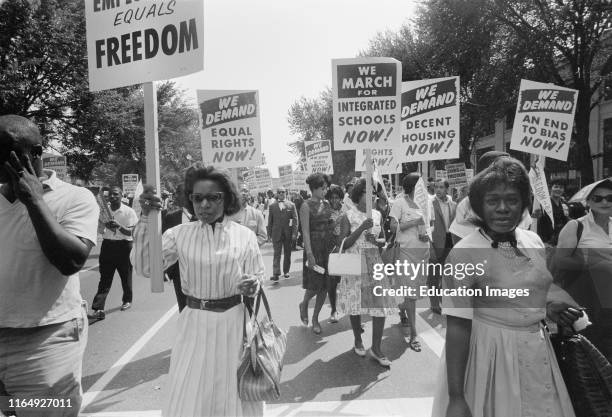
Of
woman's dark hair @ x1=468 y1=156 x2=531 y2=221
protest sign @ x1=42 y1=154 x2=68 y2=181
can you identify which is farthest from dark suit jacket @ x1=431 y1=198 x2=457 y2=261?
protest sign @ x1=42 y1=154 x2=68 y2=181

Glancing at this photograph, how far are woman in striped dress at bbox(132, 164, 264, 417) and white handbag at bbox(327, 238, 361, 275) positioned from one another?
2.00 meters

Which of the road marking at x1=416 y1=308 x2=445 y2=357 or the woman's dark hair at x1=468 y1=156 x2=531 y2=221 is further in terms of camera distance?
the road marking at x1=416 y1=308 x2=445 y2=357

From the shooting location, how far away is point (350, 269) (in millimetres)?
5082

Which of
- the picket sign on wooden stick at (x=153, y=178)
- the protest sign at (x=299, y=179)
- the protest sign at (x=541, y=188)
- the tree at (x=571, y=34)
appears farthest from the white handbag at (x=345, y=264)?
the tree at (x=571, y=34)

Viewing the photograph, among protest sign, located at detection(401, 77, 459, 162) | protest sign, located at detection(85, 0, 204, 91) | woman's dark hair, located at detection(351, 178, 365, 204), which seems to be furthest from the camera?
protest sign, located at detection(401, 77, 459, 162)

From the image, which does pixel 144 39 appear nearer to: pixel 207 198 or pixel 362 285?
pixel 207 198

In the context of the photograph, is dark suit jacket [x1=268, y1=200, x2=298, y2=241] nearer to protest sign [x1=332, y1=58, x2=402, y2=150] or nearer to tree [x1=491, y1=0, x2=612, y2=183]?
protest sign [x1=332, y1=58, x2=402, y2=150]

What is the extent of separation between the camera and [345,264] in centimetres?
509

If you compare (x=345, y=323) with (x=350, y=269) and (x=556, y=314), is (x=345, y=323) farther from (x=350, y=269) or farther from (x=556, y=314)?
(x=556, y=314)

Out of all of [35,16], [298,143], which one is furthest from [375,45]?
[35,16]

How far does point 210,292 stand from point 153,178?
1035mm

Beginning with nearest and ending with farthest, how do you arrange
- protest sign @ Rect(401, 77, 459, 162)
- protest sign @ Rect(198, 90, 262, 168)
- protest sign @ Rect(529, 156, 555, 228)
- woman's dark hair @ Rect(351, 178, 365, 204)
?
woman's dark hair @ Rect(351, 178, 365, 204) < protest sign @ Rect(529, 156, 555, 228) < protest sign @ Rect(198, 90, 262, 168) < protest sign @ Rect(401, 77, 459, 162)

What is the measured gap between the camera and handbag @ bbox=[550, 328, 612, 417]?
2100 mm

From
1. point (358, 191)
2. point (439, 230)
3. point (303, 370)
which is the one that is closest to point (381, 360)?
point (303, 370)
